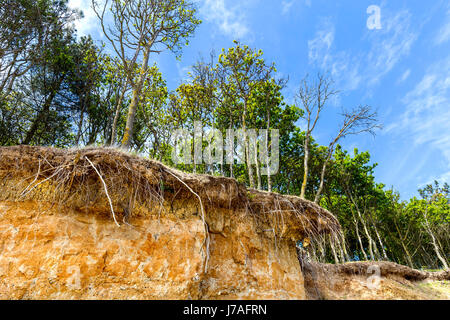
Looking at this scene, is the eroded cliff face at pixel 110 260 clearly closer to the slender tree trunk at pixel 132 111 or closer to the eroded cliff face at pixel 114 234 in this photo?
the eroded cliff face at pixel 114 234

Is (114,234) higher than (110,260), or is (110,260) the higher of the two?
(114,234)

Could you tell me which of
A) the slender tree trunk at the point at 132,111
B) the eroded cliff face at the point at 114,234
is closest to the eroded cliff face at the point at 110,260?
the eroded cliff face at the point at 114,234

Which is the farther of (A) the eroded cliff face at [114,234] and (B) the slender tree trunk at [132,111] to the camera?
(B) the slender tree trunk at [132,111]

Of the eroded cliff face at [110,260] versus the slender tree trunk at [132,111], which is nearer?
the eroded cliff face at [110,260]

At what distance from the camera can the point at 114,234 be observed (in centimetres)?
443

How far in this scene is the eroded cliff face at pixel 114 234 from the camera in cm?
387

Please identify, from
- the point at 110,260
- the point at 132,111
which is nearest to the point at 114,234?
the point at 110,260

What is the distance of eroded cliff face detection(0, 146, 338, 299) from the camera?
3.87 m

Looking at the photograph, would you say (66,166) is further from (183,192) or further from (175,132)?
(175,132)

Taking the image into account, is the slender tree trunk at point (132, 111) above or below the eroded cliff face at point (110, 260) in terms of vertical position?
above

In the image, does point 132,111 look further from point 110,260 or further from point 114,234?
point 110,260

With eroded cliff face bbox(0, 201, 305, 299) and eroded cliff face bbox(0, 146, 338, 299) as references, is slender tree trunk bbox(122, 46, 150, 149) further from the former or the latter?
eroded cliff face bbox(0, 201, 305, 299)

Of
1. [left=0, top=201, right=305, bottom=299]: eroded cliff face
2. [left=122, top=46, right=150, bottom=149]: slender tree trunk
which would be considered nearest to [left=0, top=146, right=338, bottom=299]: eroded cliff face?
[left=0, top=201, right=305, bottom=299]: eroded cliff face
